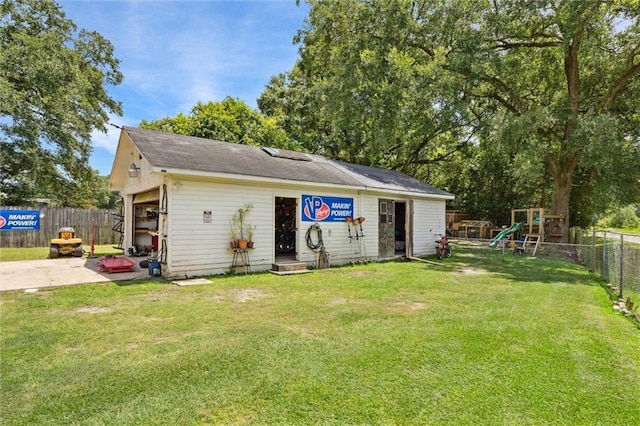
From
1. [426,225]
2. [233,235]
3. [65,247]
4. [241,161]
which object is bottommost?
[65,247]

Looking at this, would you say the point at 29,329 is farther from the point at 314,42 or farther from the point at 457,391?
the point at 314,42

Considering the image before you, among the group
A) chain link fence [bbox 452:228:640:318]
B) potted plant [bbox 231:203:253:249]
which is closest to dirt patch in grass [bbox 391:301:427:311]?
chain link fence [bbox 452:228:640:318]

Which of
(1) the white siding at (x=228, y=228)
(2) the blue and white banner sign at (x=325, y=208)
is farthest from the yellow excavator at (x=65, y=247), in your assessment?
(2) the blue and white banner sign at (x=325, y=208)

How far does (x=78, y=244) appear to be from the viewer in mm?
11156

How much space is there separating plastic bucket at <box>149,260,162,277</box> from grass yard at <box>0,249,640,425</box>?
1.48 meters

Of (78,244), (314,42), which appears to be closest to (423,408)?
(78,244)

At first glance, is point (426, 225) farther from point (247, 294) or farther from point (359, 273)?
point (247, 294)

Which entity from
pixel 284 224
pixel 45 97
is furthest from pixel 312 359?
pixel 45 97

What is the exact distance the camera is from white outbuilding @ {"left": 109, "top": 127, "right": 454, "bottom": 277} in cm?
768

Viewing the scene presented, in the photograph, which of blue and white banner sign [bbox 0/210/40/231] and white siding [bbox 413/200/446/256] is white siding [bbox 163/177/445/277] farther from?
blue and white banner sign [bbox 0/210/40/231]

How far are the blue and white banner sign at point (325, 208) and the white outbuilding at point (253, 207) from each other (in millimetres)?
29

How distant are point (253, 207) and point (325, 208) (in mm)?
2386

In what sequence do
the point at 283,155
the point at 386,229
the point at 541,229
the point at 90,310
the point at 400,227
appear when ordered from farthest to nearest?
the point at 400,227 < the point at 541,229 < the point at 386,229 < the point at 283,155 < the point at 90,310

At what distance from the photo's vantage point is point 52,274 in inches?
302
